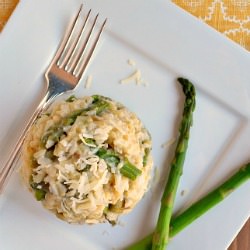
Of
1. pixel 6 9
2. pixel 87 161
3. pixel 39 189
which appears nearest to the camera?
pixel 87 161

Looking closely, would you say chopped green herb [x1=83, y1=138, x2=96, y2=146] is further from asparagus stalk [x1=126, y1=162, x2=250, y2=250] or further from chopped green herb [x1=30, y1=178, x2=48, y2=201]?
asparagus stalk [x1=126, y1=162, x2=250, y2=250]

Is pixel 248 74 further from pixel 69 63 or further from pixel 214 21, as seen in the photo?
pixel 69 63

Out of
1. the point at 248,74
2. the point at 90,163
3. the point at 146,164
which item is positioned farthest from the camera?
the point at 248,74

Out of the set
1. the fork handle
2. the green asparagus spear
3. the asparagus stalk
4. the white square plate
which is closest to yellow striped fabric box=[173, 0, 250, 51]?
the white square plate

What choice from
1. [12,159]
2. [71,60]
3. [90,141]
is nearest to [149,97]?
[71,60]

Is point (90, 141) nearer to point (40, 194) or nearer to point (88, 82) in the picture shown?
point (40, 194)

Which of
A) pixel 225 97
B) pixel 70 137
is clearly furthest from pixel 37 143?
pixel 225 97
